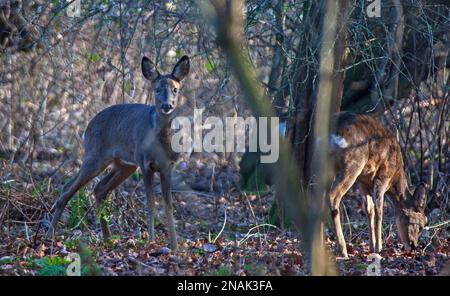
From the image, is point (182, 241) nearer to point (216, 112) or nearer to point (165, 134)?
point (165, 134)

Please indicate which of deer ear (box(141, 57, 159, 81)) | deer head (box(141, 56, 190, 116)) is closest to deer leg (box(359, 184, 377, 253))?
deer head (box(141, 56, 190, 116))

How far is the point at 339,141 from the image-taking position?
8539 millimetres

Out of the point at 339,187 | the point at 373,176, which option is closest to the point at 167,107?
the point at 339,187

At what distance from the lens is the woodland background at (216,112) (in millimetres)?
7684

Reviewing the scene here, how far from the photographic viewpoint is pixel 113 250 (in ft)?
26.6

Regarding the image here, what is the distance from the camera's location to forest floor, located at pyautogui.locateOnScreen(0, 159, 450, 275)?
6.97 m

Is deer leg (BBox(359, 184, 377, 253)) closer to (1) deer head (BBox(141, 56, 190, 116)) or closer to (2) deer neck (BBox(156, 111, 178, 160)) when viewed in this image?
(2) deer neck (BBox(156, 111, 178, 160))

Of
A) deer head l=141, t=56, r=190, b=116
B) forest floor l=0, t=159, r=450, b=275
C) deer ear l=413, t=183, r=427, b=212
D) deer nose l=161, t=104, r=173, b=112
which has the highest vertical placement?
deer head l=141, t=56, r=190, b=116

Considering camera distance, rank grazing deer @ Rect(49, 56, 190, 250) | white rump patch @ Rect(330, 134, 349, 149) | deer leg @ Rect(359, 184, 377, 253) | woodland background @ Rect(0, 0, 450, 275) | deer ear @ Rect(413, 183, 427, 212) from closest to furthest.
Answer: woodland background @ Rect(0, 0, 450, 275) < white rump patch @ Rect(330, 134, 349, 149) < deer leg @ Rect(359, 184, 377, 253) < grazing deer @ Rect(49, 56, 190, 250) < deer ear @ Rect(413, 183, 427, 212)

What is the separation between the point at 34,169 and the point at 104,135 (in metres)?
2.84

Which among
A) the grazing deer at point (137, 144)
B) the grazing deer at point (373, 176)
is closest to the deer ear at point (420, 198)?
the grazing deer at point (373, 176)

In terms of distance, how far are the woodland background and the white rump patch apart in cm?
27

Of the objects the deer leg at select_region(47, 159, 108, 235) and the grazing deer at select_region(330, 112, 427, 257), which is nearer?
the grazing deer at select_region(330, 112, 427, 257)
